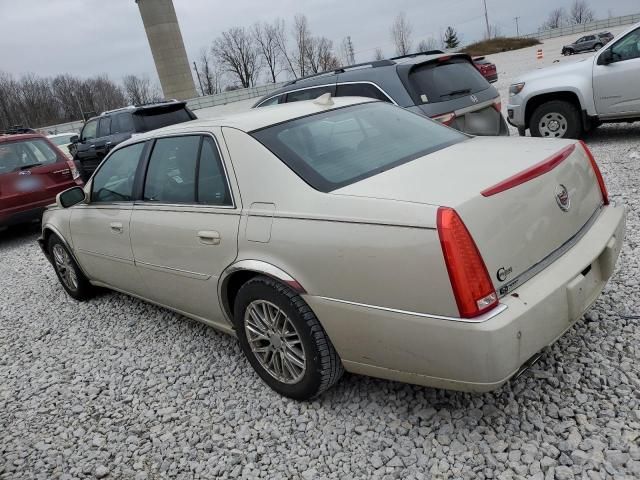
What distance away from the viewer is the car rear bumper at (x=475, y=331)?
6.60 feet

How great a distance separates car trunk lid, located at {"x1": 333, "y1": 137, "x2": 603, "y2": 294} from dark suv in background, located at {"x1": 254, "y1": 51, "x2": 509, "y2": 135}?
281 centimetres

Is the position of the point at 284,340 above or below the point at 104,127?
below

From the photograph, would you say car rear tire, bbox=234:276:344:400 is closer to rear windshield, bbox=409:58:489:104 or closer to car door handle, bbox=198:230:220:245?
car door handle, bbox=198:230:220:245

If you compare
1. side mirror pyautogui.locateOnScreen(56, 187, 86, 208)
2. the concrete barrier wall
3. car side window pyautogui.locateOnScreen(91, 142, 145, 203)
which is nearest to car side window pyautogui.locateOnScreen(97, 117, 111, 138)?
side mirror pyautogui.locateOnScreen(56, 187, 86, 208)

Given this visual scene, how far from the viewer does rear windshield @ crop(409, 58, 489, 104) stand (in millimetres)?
5547

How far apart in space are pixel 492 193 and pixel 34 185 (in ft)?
25.2

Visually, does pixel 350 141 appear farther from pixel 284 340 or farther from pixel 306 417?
pixel 306 417

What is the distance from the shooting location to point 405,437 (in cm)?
246

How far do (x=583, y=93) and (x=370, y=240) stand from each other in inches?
250

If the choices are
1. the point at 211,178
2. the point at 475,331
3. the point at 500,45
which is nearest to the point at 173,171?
the point at 211,178

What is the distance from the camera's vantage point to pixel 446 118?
539 cm

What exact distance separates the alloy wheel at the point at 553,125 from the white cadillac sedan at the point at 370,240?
5.00 m

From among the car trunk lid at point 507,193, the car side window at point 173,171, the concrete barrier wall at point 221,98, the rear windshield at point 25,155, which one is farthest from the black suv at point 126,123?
the concrete barrier wall at point 221,98

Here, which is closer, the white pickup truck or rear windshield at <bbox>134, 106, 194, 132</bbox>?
the white pickup truck
